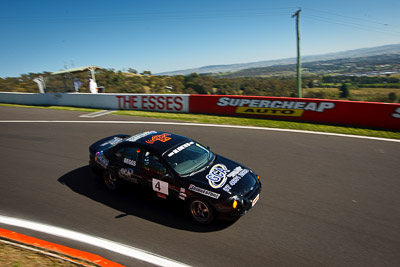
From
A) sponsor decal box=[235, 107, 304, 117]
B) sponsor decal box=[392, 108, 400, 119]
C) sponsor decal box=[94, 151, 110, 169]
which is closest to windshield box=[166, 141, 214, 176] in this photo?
sponsor decal box=[94, 151, 110, 169]

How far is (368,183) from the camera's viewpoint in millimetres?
6141

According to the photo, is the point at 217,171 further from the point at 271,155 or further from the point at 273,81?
the point at 273,81

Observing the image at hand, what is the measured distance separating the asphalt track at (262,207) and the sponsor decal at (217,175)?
2.61ft

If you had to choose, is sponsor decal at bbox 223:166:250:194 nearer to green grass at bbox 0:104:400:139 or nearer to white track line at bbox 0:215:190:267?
white track line at bbox 0:215:190:267

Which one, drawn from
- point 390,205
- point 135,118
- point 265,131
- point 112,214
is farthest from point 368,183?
point 135,118

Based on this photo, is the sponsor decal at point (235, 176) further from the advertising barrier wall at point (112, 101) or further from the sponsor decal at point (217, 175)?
the advertising barrier wall at point (112, 101)

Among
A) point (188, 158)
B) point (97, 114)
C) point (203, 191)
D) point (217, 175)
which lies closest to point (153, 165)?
point (188, 158)

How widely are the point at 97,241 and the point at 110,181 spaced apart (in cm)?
180

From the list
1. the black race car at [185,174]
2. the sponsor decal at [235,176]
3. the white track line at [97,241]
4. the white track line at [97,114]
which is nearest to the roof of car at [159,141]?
the black race car at [185,174]

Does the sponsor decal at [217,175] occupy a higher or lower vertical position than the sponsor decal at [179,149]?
lower

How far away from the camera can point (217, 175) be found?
4.88 m

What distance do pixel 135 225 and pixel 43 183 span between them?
3307mm

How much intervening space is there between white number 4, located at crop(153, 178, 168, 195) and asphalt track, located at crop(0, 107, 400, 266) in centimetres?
30

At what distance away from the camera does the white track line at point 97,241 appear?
3815mm
